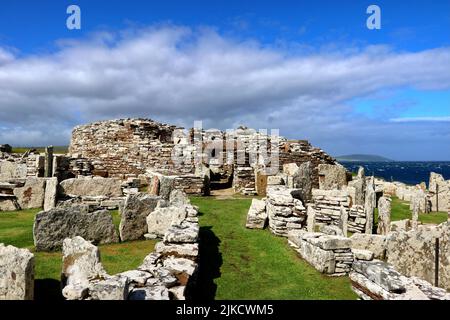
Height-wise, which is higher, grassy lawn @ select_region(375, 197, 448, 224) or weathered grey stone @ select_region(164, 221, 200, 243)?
weathered grey stone @ select_region(164, 221, 200, 243)

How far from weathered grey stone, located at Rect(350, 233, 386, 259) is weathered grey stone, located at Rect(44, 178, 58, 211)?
9.88 m

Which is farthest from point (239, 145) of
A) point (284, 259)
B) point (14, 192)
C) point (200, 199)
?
point (284, 259)

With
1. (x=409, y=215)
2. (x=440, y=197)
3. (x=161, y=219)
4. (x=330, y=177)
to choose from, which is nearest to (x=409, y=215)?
(x=409, y=215)

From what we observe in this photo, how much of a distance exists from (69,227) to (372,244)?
7186 millimetres

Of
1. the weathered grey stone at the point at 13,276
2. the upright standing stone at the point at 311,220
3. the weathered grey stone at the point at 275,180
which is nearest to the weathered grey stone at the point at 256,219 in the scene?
the upright standing stone at the point at 311,220

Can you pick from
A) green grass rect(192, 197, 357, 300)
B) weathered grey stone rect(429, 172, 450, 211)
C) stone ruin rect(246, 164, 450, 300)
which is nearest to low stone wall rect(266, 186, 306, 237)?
stone ruin rect(246, 164, 450, 300)

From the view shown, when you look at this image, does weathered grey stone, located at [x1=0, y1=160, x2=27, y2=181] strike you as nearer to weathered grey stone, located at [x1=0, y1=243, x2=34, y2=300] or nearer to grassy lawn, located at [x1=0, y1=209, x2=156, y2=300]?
grassy lawn, located at [x1=0, y1=209, x2=156, y2=300]

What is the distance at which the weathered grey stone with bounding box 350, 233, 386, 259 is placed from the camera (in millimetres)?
8242

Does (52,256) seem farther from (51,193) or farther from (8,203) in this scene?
(8,203)

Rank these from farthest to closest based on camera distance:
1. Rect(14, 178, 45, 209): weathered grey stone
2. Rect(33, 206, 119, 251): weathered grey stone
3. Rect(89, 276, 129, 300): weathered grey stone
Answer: Rect(14, 178, 45, 209): weathered grey stone → Rect(33, 206, 119, 251): weathered grey stone → Rect(89, 276, 129, 300): weathered grey stone

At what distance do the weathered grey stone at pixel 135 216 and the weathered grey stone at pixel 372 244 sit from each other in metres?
5.26
